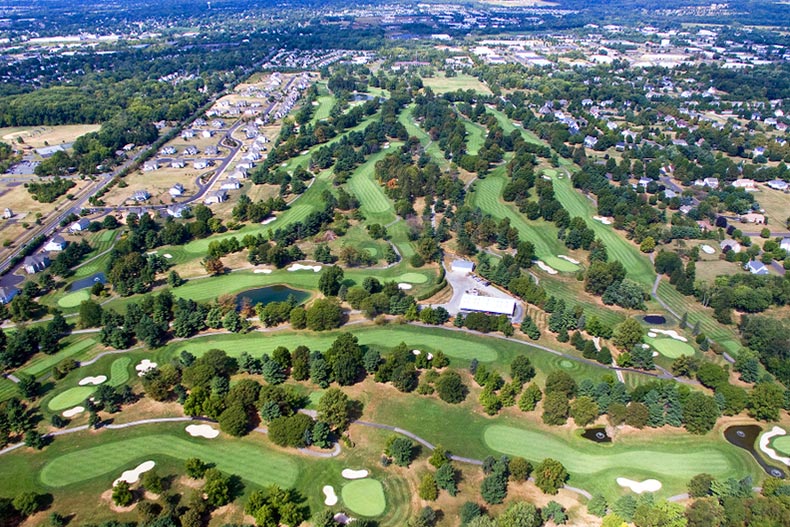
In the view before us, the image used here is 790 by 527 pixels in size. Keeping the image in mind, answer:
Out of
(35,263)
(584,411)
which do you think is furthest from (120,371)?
(584,411)

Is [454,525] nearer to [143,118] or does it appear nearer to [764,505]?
[764,505]

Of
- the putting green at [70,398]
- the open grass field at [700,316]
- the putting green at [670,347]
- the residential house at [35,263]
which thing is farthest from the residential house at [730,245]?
the residential house at [35,263]

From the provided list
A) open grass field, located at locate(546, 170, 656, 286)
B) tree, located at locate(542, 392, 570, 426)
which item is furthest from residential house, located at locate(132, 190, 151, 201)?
tree, located at locate(542, 392, 570, 426)

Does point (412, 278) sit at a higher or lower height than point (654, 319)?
higher

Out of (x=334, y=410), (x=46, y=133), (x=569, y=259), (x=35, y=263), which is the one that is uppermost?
(x=46, y=133)

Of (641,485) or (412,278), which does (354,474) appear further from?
(412,278)

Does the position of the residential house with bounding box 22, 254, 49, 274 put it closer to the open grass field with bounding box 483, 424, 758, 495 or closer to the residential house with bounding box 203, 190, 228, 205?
the residential house with bounding box 203, 190, 228, 205

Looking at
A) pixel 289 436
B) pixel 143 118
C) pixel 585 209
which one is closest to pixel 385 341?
pixel 289 436
